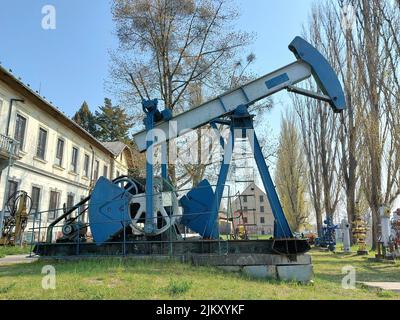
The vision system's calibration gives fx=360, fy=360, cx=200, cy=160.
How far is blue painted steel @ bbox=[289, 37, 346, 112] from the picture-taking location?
8.59 metres

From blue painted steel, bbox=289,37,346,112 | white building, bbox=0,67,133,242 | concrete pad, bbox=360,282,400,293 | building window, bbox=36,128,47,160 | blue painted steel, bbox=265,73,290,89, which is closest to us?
concrete pad, bbox=360,282,400,293

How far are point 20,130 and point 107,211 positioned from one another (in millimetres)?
12224

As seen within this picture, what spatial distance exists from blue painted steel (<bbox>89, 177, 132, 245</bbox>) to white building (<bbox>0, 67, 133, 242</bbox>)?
564cm

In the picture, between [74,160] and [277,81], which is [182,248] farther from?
[74,160]

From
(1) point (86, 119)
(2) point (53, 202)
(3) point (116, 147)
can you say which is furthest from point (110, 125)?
(2) point (53, 202)

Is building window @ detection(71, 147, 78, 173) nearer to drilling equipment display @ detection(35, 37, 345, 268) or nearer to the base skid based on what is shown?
drilling equipment display @ detection(35, 37, 345, 268)

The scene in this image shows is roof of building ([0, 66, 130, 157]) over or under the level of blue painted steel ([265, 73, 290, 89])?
over

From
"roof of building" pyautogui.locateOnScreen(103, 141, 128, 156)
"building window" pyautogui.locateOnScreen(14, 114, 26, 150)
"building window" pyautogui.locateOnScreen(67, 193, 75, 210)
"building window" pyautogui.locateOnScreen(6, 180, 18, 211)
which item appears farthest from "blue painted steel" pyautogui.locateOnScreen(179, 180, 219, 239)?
"roof of building" pyautogui.locateOnScreen(103, 141, 128, 156)

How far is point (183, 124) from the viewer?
26.7 feet
